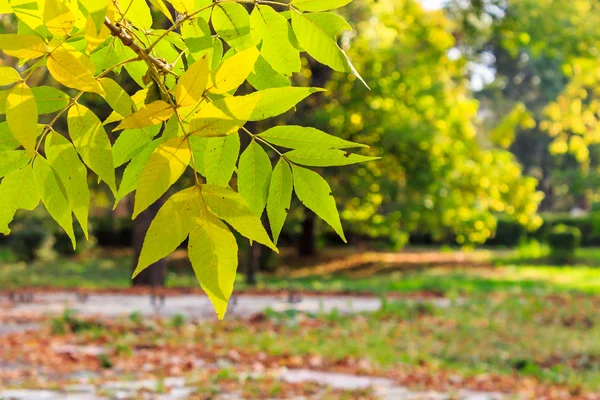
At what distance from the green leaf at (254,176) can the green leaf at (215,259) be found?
17cm

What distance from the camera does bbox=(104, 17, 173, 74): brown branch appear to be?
983 mm

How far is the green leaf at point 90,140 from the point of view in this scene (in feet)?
3.44

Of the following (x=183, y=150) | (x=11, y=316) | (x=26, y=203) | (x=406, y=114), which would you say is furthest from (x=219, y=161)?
(x=406, y=114)

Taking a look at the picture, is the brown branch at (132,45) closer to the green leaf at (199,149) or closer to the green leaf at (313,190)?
the green leaf at (199,149)

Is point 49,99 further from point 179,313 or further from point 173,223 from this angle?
point 179,313

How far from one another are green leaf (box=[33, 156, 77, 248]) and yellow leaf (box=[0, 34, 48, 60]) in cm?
21

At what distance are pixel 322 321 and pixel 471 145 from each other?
344 inches

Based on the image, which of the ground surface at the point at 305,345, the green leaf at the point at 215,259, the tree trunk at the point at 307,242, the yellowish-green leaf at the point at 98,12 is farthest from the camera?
the tree trunk at the point at 307,242

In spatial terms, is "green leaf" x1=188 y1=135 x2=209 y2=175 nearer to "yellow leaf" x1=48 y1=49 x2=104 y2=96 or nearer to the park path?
"yellow leaf" x1=48 y1=49 x2=104 y2=96

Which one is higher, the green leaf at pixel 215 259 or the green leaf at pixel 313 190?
the green leaf at pixel 313 190

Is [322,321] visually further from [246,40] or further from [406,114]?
[246,40]

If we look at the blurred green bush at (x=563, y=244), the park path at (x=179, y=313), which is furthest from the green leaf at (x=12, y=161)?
the blurred green bush at (x=563, y=244)

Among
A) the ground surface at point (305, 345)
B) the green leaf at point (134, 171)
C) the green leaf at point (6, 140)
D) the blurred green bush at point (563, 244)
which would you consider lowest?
the ground surface at point (305, 345)

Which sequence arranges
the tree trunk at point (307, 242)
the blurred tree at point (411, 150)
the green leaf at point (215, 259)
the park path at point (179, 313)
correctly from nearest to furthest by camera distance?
the green leaf at point (215, 259)
the park path at point (179, 313)
the blurred tree at point (411, 150)
the tree trunk at point (307, 242)
